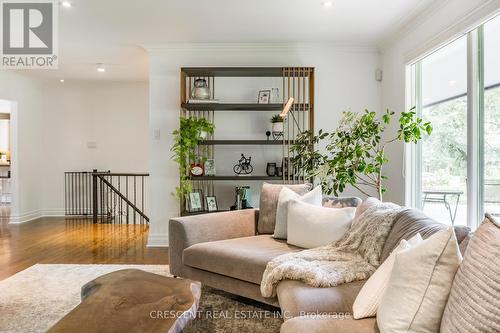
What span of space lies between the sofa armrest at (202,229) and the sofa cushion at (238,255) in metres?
0.09

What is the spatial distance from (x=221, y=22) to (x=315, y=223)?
2.48 metres

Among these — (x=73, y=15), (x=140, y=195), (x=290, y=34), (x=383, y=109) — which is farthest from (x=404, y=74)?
(x=140, y=195)

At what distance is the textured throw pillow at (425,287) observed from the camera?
1.19 meters

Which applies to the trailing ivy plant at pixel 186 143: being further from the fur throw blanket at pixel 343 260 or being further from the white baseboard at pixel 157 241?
the fur throw blanket at pixel 343 260

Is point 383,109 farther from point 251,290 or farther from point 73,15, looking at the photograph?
point 73,15

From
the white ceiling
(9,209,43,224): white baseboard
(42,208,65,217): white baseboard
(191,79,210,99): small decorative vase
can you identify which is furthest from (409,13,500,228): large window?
(42,208,65,217): white baseboard

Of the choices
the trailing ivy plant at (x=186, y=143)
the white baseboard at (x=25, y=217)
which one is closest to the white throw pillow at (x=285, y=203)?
the trailing ivy plant at (x=186, y=143)

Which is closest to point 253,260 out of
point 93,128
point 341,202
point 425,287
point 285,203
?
point 285,203

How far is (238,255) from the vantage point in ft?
8.39

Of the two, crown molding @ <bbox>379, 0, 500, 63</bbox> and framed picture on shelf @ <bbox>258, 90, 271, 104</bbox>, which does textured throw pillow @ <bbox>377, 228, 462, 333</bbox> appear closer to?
crown molding @ <bbox>379, 0, 500, 63</bbox>

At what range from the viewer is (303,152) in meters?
3.95

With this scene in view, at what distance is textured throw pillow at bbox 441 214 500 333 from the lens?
3.31 ft

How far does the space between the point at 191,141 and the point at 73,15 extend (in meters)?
1.78

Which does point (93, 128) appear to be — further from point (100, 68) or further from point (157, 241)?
point (157, 241)
